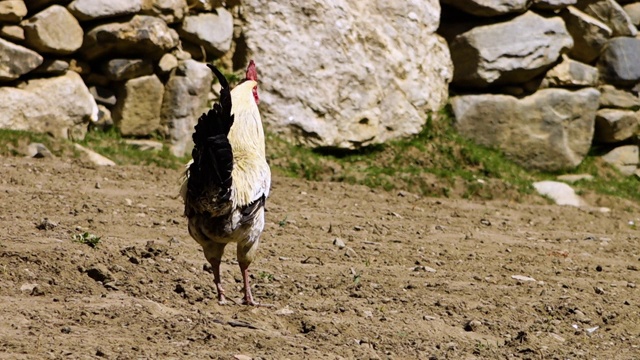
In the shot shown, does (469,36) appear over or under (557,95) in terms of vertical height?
over

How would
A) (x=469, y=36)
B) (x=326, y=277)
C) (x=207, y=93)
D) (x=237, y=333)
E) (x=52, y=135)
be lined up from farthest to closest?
(x=469, y=36) < (x=207, y=93) < (x=52, y=135) < (x=326, y=277) < (x=237, y=333)

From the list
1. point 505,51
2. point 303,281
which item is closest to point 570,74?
point 505,51

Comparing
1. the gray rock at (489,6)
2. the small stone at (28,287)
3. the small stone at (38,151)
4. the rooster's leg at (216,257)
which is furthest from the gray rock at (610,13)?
the small stone at (28,287)

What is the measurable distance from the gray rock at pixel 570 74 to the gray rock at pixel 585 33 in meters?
0.35

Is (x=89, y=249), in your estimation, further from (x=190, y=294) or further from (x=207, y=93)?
(x=207, y=93)

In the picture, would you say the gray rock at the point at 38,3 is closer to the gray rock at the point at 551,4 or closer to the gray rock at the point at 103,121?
the gray rock at the point at 103,121

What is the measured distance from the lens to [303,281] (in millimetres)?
7414

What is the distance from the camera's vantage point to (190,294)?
6.73m

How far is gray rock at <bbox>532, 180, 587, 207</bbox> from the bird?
7313mm

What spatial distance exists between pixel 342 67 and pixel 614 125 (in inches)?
196

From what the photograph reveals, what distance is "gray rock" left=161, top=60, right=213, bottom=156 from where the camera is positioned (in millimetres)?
11852

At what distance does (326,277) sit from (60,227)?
2.11 m

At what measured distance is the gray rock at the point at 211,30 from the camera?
39.6 ft

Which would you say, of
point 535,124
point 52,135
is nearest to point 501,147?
point 535,124
